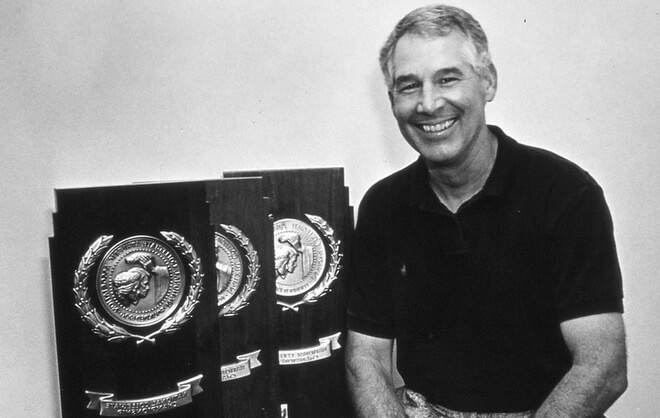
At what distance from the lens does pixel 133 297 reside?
1.07 meters

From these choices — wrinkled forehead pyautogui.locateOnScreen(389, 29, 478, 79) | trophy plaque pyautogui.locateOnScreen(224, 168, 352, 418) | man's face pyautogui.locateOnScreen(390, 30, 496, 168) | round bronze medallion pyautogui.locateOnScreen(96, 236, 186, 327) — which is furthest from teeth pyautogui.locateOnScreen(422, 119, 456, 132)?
round bronze medallion pyautogui.locateOnScreen(96, 236, 186, 327)

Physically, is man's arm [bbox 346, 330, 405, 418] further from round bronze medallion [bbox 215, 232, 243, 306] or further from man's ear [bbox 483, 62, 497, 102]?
man's ear [bbox 483, 62, 497, 102]

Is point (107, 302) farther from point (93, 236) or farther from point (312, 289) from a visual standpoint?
point (312, 289)

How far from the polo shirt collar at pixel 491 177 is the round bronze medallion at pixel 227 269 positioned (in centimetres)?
39

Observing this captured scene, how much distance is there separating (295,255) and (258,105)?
0.40 m

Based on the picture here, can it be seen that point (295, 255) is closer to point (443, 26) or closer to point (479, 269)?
point (479, 269)

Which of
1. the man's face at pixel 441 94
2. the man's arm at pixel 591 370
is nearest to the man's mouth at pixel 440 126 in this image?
the man's face at pixel 441 94

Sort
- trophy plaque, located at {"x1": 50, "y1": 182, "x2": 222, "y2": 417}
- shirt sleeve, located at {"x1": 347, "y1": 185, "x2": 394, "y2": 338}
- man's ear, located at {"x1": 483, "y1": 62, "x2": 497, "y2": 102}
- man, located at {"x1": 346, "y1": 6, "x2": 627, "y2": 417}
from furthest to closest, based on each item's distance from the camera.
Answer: shirt sleeve, located at {"x1": 347, "y1": 185, "x2": 394, "y2": 338} → man's ear, located at {"x1": 483, "y1": 62, "x2": 497, "y2": 102} → man, located at {"x1": 346, "y1": 6, "x2": 627, "y2": 417} → trophy plaque, located at {"x1": 50, "y1": 182, "x2": 222, "y2": 417}

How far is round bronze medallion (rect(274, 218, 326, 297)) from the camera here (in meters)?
1.29

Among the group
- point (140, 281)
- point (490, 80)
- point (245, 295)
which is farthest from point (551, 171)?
point (140, 281)

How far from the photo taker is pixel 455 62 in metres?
1.17

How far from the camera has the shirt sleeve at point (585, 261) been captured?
1122 mm

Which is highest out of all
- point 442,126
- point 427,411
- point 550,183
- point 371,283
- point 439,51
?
point 439,51

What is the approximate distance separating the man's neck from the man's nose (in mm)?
129
